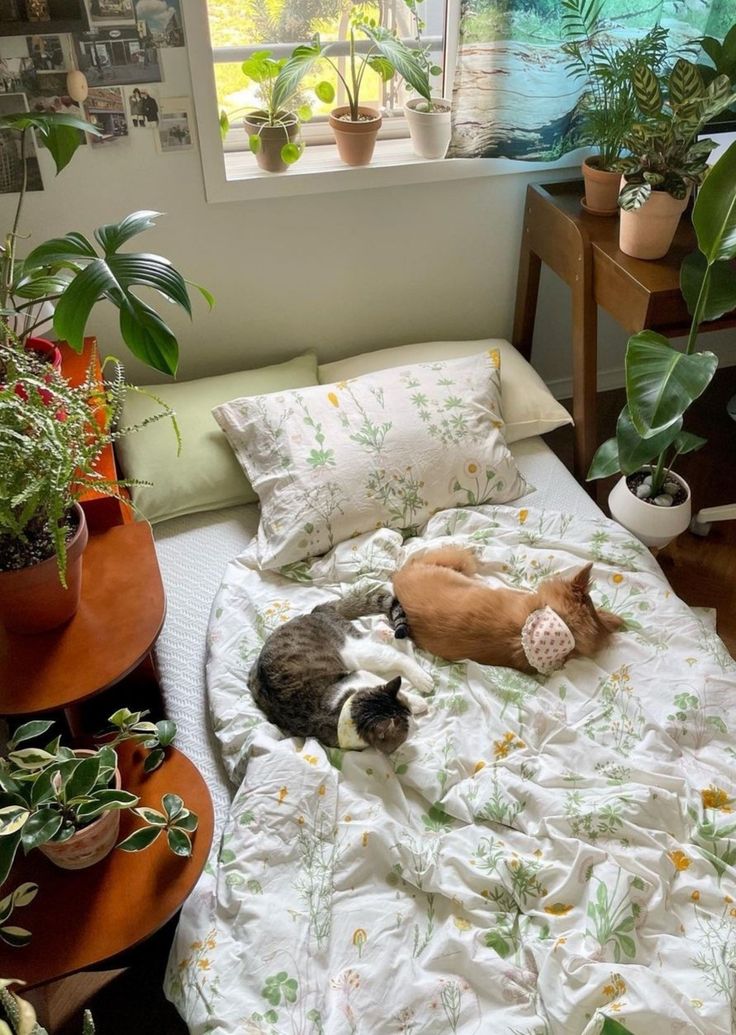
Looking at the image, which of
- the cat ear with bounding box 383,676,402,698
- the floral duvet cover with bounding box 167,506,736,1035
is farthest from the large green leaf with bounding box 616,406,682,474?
the cat ear with bounding box 383,676,402,698

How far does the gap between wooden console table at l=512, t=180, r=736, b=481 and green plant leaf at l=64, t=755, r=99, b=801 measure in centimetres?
138

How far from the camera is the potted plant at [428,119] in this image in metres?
1.91

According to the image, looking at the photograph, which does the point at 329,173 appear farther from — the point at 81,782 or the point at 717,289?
the point at 81,782

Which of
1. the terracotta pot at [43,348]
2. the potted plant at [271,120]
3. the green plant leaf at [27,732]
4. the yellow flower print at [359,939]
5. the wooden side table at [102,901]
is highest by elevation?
the potted plant at [271,120]

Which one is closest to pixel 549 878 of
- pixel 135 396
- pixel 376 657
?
pixel 376 657

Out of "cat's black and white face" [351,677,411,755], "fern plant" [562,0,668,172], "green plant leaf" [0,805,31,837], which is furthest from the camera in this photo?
"fern plant" [562,0,668,172]

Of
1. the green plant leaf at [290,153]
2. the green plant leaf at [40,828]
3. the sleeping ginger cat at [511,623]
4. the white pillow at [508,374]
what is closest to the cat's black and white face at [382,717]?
the sleeping ginger cat at [511,623]

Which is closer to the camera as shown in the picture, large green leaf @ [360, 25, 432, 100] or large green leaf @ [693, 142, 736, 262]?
large green leaf @ [693, 142, 736, 262]


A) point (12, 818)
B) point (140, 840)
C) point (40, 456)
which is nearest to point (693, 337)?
point (40, 456)

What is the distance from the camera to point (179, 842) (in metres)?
1.15

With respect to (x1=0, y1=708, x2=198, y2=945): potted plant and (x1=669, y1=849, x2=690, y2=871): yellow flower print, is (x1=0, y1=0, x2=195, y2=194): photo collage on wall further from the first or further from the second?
(x1=669, y1=849, x2=690, y2=871): yellow flower print

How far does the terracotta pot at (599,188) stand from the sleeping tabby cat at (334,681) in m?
1.09

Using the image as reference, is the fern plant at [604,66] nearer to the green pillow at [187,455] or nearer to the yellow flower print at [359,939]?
the green pillow at [187,455]

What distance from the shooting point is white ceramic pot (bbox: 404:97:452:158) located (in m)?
1.92
